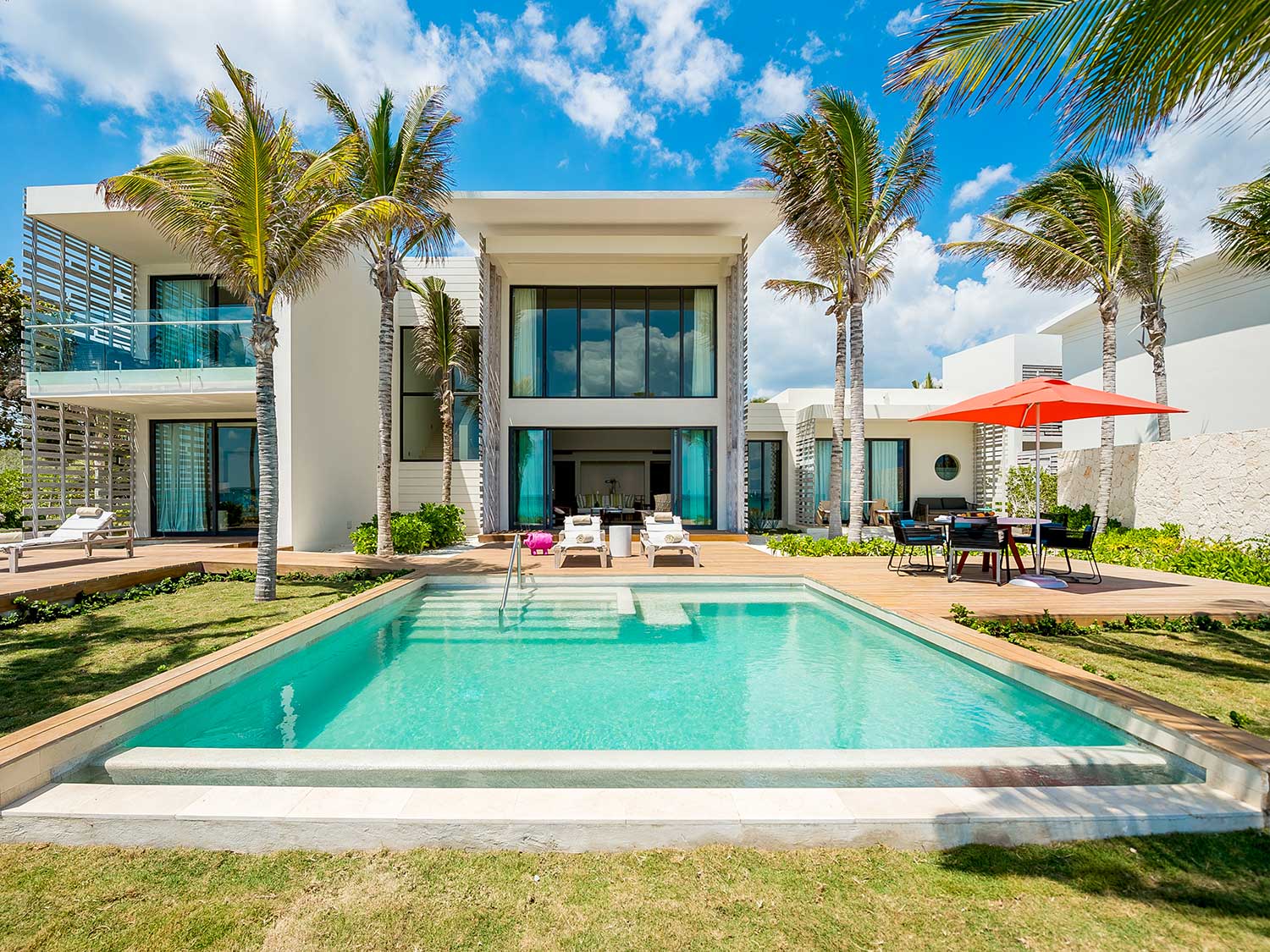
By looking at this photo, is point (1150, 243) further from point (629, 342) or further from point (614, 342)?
point (614, 342)

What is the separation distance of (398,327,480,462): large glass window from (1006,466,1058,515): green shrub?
14.8 metres

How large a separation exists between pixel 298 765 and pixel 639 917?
2.05 metres

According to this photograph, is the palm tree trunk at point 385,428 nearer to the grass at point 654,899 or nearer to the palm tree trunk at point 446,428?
the palm tree trunk at point 446,428

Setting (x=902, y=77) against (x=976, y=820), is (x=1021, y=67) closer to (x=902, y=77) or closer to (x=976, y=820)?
(x=902, y=77)

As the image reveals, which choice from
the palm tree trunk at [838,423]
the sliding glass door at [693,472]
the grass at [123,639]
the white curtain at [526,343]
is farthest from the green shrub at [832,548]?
the grass at [123,639]

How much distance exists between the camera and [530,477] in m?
14.9

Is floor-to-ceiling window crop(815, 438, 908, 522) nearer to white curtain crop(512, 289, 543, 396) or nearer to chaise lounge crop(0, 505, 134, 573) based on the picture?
white curtain crop(512, 289, 543, 396)

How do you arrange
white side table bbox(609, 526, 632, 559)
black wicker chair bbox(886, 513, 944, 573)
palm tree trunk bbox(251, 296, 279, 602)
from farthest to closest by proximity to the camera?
white side table bbox(609, 526, 632, 559) → black wicker chair bbox(886, 513, 944, 573) → palm tree trunk bbox(251, 296, 279, 602)

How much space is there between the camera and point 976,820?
8.36 feet

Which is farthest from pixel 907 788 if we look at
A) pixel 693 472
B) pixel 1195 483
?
pixel 1195 483

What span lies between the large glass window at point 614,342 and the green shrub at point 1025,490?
9.21 meters

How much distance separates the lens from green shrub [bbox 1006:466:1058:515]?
15609mm

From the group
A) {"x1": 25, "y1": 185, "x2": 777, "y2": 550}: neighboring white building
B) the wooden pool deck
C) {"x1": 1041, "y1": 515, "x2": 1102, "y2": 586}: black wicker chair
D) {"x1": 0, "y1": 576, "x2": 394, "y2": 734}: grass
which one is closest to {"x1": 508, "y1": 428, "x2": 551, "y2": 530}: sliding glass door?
{"x1": 25, "y1": 185, "x2": 777, "y2": 550}: neighboring white building

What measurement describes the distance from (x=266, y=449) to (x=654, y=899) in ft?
23.4
